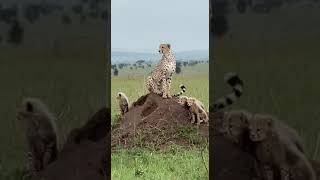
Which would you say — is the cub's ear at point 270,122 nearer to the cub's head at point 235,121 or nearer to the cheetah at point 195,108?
the cub's head at point 235,121

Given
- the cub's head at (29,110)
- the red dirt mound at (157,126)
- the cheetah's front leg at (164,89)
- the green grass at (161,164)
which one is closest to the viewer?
the cub's head at (29,110)

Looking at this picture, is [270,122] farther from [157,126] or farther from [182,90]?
[182,90]

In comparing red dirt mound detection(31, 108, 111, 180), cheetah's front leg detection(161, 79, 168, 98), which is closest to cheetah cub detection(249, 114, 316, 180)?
red dirt mound detection(31, 108, 111, 180)

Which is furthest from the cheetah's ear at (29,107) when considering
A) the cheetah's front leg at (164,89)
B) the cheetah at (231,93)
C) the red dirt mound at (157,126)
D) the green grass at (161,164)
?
the cheetah's front leg at (164,89)

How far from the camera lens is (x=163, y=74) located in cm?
839

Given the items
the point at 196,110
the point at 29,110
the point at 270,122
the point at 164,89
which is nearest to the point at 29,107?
the point at 29,110

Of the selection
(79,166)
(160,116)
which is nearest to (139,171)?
(160,116)

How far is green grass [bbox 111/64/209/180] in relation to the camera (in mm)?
6363

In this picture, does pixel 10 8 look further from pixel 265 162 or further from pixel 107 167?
pixel 265 162

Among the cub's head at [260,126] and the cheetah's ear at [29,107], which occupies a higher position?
the cheetah's ear at [29,107]

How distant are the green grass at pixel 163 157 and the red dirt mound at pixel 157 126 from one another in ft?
0.14

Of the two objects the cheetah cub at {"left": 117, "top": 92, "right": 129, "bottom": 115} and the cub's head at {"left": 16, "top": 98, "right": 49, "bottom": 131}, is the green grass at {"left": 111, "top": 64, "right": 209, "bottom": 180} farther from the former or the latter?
the cub's head at {"left": 16, "top": 98, "right": 49, "bottom": 131}

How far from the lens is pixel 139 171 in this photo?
637 centimetres

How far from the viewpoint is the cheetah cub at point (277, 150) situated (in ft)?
12.1
